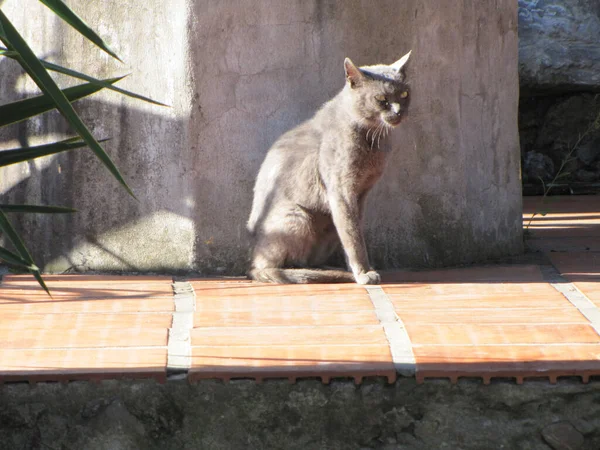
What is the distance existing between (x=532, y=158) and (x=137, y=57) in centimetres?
495

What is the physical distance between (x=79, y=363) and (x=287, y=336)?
0.78 meters

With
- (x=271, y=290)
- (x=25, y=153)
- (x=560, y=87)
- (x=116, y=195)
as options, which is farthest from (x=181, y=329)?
(x=560, y=87)

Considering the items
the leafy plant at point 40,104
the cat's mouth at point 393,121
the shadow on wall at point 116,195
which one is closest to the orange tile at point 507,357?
the leafy plant at point 40,104

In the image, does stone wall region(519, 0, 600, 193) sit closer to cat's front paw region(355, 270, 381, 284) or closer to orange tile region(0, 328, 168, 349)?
cat's front paw region(355, 270, 381, 284)

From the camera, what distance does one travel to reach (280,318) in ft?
12.2

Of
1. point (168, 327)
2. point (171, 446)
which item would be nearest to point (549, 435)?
point (171, 446)

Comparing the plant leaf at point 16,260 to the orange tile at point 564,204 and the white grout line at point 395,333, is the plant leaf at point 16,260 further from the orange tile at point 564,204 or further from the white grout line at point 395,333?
the orange tile at point 564,204

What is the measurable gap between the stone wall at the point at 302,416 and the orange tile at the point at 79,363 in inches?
1.6

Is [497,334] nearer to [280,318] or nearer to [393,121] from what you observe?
[280,318]

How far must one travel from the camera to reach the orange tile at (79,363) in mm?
2938

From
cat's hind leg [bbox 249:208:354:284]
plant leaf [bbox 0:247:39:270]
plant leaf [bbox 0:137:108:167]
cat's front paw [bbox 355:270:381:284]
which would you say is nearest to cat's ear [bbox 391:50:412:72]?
cat's hind leg [bbox 249:208:354:284]

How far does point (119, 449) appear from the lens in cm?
299

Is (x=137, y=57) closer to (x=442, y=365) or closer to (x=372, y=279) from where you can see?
(x=372, y=279)

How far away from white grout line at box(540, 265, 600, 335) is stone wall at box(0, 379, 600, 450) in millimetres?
612
